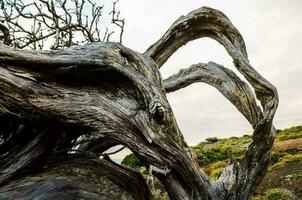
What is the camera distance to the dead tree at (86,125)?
439 centimetres

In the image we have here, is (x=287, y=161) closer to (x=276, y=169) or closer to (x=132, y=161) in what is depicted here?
(x=276, y=169)

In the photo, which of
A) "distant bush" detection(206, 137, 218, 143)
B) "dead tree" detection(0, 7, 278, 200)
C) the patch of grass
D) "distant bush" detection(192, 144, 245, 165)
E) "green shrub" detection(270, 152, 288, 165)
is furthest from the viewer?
"distant bush" detection(206, 137, 218, 143)

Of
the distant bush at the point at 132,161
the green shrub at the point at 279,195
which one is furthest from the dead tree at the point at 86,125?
the distant bush at the point at 132,161

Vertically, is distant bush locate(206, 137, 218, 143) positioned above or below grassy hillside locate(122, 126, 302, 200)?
above

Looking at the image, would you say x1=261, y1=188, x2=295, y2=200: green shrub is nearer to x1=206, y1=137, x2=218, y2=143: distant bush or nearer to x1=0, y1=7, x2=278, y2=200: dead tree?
x1=0, y1=7, x2=278, y2=200: dead tree

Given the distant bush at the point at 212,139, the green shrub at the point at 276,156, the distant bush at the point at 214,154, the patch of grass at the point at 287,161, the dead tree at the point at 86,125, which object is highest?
the distant bush at the point at 212,139

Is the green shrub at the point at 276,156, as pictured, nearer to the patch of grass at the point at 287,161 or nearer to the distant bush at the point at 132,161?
the patch of grass at the point at 287,161

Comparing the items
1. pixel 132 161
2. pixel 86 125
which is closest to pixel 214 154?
pixel 132 161

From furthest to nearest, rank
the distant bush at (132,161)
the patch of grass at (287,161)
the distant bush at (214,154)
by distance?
the distant bush at (214,154), the distant bush at (132,161), the patch of grass at (287,161)

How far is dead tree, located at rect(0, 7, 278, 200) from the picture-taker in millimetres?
4395

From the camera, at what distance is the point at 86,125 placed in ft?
14.9

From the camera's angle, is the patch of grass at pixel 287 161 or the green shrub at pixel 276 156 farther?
the green shrub at pixel 276 156

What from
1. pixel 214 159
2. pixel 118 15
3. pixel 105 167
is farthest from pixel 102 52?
pixel 214 159

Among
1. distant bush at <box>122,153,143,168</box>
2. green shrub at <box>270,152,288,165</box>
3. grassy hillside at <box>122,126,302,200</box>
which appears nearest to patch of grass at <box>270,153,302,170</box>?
grassy hillside at <box>122,126,302,200</box>
